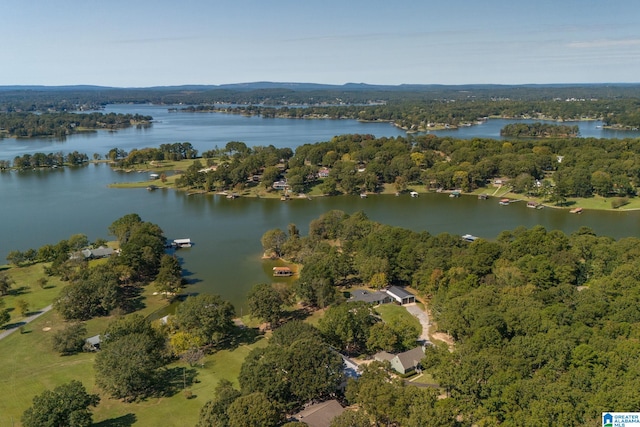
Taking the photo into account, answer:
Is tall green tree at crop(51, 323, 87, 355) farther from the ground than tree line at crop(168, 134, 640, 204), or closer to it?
closer to it

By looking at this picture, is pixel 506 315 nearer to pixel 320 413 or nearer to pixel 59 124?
pixel 320 413

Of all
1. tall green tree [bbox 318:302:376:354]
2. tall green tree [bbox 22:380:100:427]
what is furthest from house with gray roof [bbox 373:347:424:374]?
tall green tree [bbox 22:380:100:427]

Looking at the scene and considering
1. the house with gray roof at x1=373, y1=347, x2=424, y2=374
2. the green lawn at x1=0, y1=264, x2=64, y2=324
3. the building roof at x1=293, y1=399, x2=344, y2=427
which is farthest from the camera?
the green lawn at x1=0, y1=264, x2=64, y2=324

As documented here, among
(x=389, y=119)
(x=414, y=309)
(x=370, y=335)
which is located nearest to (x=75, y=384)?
(x=370, y=335)

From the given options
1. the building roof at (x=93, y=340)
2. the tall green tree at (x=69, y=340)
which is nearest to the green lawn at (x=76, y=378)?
the tall green tree at (x=69, y=340)

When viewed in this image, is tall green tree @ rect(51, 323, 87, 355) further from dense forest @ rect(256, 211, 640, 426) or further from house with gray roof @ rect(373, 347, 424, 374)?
house with gray roof @ rect(373, 347, 424, 374)

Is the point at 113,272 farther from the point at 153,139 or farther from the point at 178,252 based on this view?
the point at 153,139
